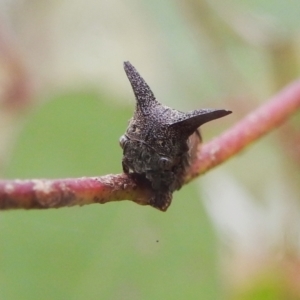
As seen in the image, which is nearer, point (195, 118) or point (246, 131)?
point (195, 118)

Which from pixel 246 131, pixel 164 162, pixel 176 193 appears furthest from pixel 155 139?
pixel 176 193

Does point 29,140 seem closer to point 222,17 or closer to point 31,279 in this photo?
point 31,279

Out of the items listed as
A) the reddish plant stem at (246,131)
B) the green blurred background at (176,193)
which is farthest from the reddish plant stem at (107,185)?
the green blurred background at (176,193)

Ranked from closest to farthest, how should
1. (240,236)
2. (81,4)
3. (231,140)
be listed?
(231,140) → (240,236) → (81,4)

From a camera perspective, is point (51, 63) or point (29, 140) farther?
point (51, 63)

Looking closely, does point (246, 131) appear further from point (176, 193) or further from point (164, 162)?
point (176, 193)

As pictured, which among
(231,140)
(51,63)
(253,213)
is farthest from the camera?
(51,63)

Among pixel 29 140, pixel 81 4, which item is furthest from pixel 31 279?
pixel 81 4
